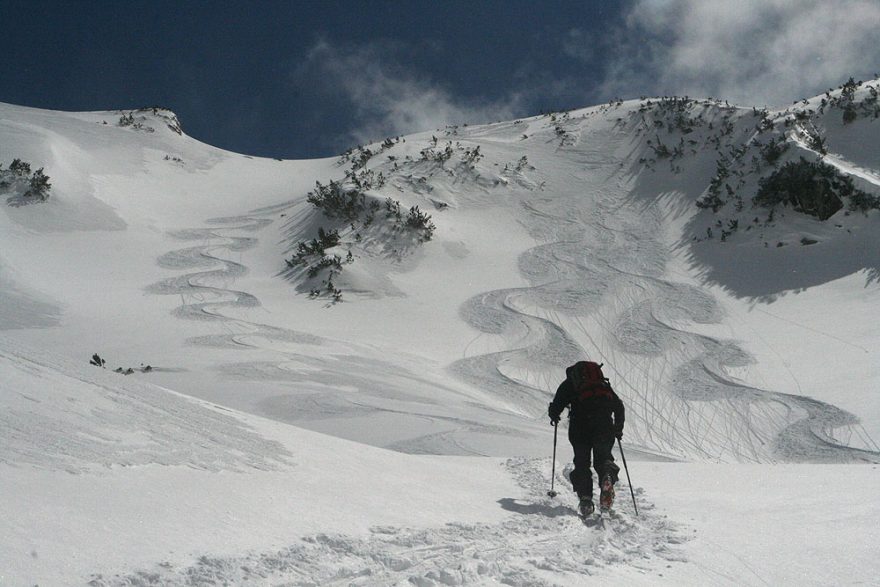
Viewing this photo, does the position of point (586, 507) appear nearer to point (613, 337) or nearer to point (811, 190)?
point (613, 337)

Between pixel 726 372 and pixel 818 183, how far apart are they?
8827 mm

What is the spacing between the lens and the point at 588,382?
17.5ft

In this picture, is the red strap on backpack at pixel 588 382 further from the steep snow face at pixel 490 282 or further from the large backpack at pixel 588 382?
the steep snow face at pixel 490 282

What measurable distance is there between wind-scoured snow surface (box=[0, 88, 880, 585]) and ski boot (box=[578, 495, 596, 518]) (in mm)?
120

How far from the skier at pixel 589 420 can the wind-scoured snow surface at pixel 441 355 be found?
0.36m

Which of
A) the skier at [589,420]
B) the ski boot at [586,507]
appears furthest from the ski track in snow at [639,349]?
the ski boot at [586,507]

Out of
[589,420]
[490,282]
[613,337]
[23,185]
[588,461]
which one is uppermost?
[23,185]

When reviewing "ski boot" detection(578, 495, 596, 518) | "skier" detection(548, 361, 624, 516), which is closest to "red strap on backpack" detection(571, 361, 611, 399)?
"skier" detection(548, 361, 624, 516)

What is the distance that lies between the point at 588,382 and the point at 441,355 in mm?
8391

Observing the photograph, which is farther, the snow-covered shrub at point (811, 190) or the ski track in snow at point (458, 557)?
the snow-covered shrub at point (811, 190)

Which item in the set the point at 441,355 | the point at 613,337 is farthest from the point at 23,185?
the point at 613,337

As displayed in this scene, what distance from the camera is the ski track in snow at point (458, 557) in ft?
8.18

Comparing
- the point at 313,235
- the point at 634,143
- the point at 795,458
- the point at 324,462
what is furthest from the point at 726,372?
the point at 634,143

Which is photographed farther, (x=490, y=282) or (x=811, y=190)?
(x=490, y=282)
